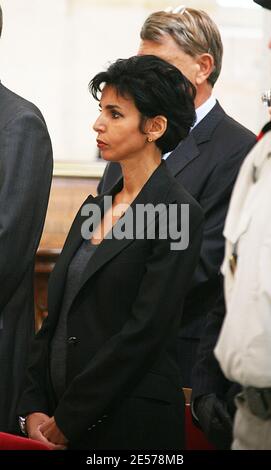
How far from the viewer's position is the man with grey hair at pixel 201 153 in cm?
327

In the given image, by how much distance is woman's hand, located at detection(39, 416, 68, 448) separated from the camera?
2.72 meters

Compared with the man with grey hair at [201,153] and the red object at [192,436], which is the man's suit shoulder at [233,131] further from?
the red object at [192,436]

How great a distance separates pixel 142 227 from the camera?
2707mm

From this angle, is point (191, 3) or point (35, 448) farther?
point (191, 3)

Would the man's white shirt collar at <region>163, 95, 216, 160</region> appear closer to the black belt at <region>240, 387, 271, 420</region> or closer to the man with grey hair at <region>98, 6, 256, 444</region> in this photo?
the man with grey hair at <region>98, 6, 256, 444</region>

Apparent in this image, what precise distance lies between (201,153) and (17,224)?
704 mm

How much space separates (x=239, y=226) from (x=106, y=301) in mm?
754

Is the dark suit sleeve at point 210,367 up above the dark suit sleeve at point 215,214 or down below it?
below

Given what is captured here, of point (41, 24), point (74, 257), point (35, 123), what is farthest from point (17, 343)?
point (41, 24)

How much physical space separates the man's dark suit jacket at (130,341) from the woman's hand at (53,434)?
22 mm

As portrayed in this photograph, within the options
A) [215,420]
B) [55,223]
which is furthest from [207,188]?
[55,223]

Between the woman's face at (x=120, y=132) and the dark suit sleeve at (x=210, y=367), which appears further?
the woman's face at (x=120, y=132)

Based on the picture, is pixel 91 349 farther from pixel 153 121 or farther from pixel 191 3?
pixel 191 3

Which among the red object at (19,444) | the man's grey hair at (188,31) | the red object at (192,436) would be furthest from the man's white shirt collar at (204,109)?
the red object at (19,444)
